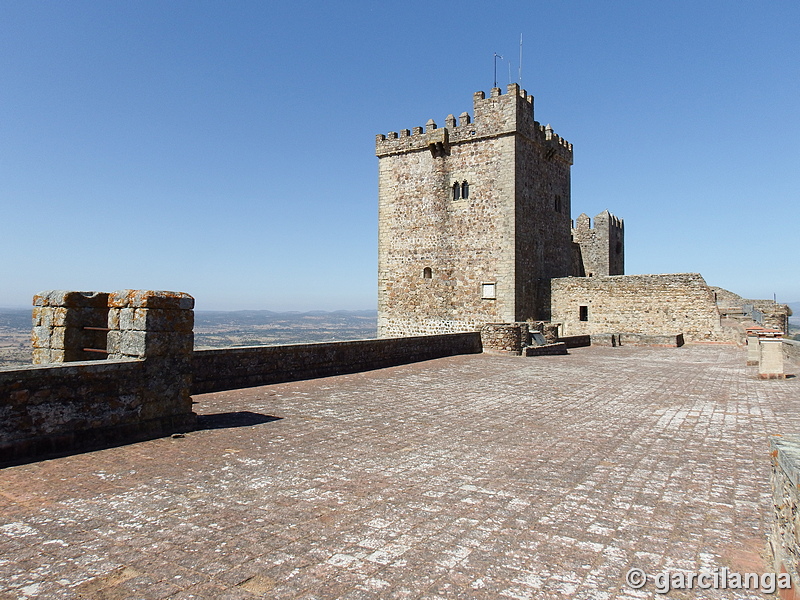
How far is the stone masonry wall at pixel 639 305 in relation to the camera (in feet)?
70.9

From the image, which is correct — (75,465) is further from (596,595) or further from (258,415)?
(596,595)

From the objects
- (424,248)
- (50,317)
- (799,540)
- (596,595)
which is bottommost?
(596,595)

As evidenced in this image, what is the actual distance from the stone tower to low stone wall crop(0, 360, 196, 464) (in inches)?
697

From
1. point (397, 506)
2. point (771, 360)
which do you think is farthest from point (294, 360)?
point (771, 360)

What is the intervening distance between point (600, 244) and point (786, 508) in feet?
109

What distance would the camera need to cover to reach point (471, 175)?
75.6ft

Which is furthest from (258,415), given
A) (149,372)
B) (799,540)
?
(799,540)

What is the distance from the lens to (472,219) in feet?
75.6

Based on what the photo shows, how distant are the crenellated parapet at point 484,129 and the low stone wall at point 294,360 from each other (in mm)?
11620

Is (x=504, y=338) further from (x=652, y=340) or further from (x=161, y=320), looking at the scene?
(x=161, y=320)

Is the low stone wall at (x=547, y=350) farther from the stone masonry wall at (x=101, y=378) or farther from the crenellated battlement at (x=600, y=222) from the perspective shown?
the crenellated battlement at (x=600, y=222)

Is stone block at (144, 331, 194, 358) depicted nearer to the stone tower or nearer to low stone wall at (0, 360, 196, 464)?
low stone wall at (0, 360, 196, 464)

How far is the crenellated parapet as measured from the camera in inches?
868

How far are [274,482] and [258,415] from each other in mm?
2775
